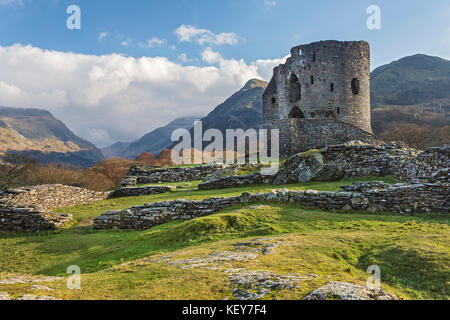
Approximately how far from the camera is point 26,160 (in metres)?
46.9

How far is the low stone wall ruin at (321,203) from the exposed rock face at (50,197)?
594 cm

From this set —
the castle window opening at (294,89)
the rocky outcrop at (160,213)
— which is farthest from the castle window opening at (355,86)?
the rocky outcrop at (160,213)

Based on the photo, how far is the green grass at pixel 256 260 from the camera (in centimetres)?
439

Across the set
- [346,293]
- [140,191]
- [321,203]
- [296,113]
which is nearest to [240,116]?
[296,113]

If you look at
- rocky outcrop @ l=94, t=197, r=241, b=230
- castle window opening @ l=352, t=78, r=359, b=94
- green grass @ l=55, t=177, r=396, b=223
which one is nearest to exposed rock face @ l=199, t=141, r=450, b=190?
green grass @ l=55, t=177, r=396, b=223

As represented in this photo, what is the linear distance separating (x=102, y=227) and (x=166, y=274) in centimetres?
853

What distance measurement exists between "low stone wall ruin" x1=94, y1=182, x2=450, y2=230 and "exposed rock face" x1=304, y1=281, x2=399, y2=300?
271 inches

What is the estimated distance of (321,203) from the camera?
10523mm

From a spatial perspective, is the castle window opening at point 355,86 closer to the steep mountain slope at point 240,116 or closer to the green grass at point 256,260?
the green grass at point 256,260

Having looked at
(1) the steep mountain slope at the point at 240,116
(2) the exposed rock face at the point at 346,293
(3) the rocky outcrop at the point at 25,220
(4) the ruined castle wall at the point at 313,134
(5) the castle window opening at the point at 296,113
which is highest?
(1) the steep mountain slope at the point at 240,116

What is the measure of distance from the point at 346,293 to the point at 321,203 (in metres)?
7.32

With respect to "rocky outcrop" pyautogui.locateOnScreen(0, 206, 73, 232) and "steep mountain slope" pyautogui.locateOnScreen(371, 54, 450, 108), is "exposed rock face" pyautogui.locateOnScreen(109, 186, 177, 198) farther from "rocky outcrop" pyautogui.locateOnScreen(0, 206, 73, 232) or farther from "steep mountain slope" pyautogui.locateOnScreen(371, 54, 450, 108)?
"steep mountain slope" pyautogui.locateOnScreen(371, 54, 450, 108)
